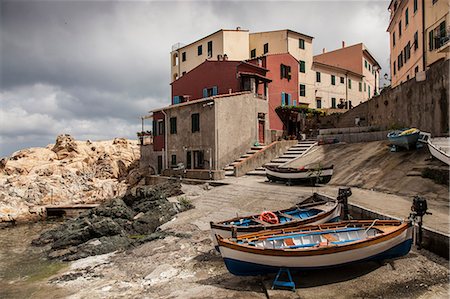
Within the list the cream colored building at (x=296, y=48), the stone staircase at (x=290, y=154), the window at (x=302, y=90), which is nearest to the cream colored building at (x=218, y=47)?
the cream colored building at (x=296, y=48)

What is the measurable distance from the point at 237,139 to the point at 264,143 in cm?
432

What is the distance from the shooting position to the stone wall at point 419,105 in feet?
54.0

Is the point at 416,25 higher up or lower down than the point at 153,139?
higher up

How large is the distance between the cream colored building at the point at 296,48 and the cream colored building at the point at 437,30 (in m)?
14.5

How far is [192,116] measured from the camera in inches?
1048

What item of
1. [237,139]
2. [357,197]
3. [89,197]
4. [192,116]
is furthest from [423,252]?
[89,197]

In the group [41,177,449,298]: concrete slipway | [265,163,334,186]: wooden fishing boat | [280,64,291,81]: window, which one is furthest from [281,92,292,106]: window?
[41,177,449,298]: concrete slipway

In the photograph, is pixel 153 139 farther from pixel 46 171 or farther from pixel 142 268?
pixel 142 268

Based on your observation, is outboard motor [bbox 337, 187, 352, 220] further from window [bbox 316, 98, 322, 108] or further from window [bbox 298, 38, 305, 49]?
window [bbox 298, 38, 305, 49]

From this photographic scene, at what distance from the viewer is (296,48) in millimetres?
38250

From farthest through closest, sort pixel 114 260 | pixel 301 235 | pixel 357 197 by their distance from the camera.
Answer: pixel 357 197, pixel 114 260, pixel 301 235

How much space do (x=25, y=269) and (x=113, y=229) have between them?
12.7 feet

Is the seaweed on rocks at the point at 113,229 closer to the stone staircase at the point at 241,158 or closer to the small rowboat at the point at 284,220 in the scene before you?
the small rowboat at the point at 284,220

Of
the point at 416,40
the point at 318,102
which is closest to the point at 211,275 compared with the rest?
the point at 416,40
